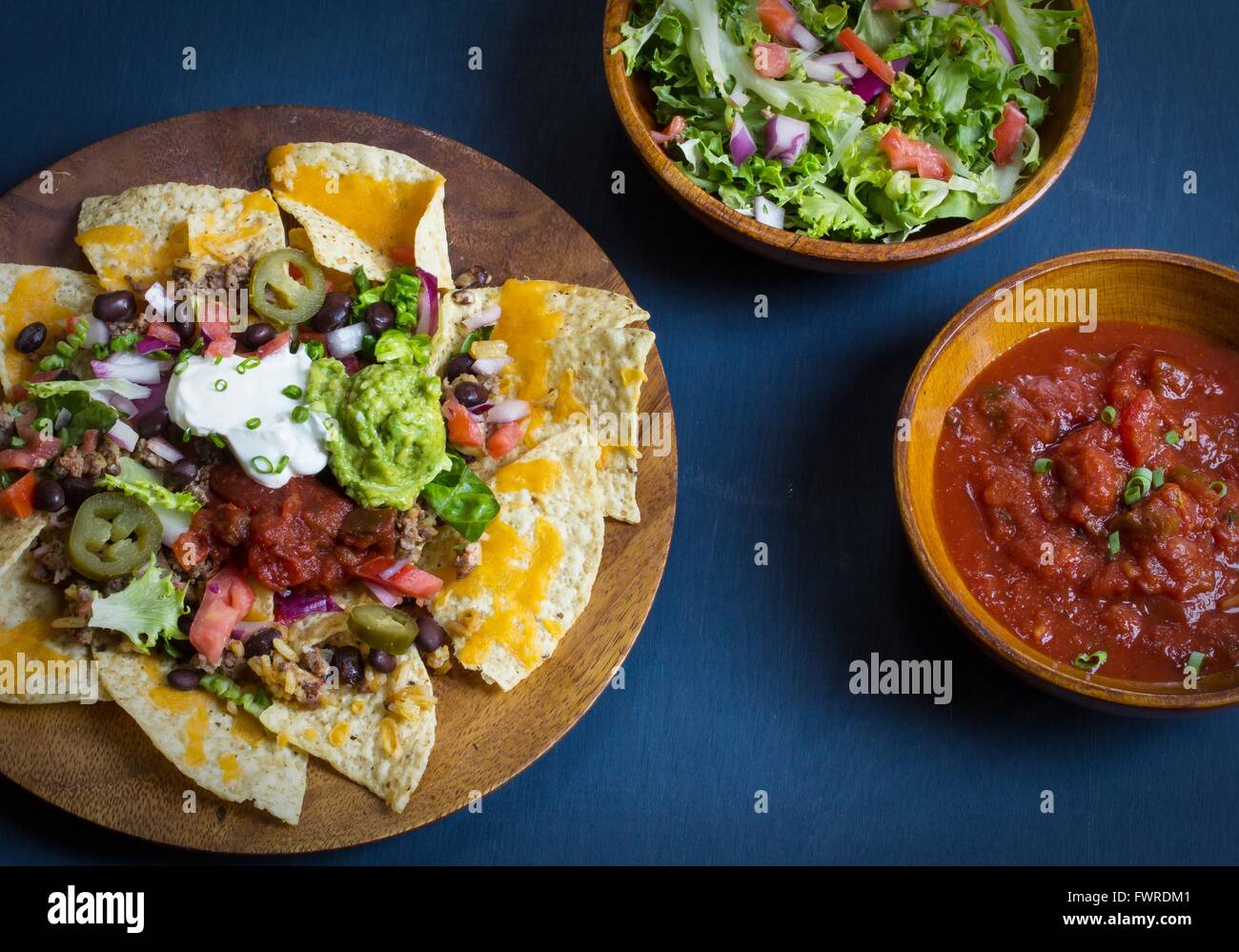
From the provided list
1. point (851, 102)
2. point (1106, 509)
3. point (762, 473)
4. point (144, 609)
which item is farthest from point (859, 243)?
point (144, 609)

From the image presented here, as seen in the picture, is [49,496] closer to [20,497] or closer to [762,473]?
[20,497]

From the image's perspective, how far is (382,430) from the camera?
331 cm

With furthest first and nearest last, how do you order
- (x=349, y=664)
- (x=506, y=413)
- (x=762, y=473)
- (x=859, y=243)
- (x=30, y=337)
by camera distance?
(x=762, y=473), (x=859, y=243), (x=506, y=413), (x=30, y=337), (x=349, y=664)

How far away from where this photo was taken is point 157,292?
3.59 m

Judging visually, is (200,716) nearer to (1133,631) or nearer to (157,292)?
(157,292)

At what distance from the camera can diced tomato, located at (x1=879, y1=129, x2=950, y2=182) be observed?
3744 mm

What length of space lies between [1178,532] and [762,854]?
1.56m

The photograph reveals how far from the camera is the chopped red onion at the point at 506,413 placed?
11.9 ft

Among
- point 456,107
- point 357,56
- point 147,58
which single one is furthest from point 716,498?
point 147,58

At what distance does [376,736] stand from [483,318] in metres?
1.28

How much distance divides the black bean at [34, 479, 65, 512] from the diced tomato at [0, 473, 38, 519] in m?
0.03

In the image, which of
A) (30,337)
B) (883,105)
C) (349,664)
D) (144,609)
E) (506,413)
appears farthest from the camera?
(883,105)

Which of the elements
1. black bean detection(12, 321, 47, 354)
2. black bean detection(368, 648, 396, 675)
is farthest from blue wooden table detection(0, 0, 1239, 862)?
black bean detection(12, 321, 47, 354)

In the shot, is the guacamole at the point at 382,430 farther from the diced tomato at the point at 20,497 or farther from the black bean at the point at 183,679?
the diced tomato at the point at 20,497
